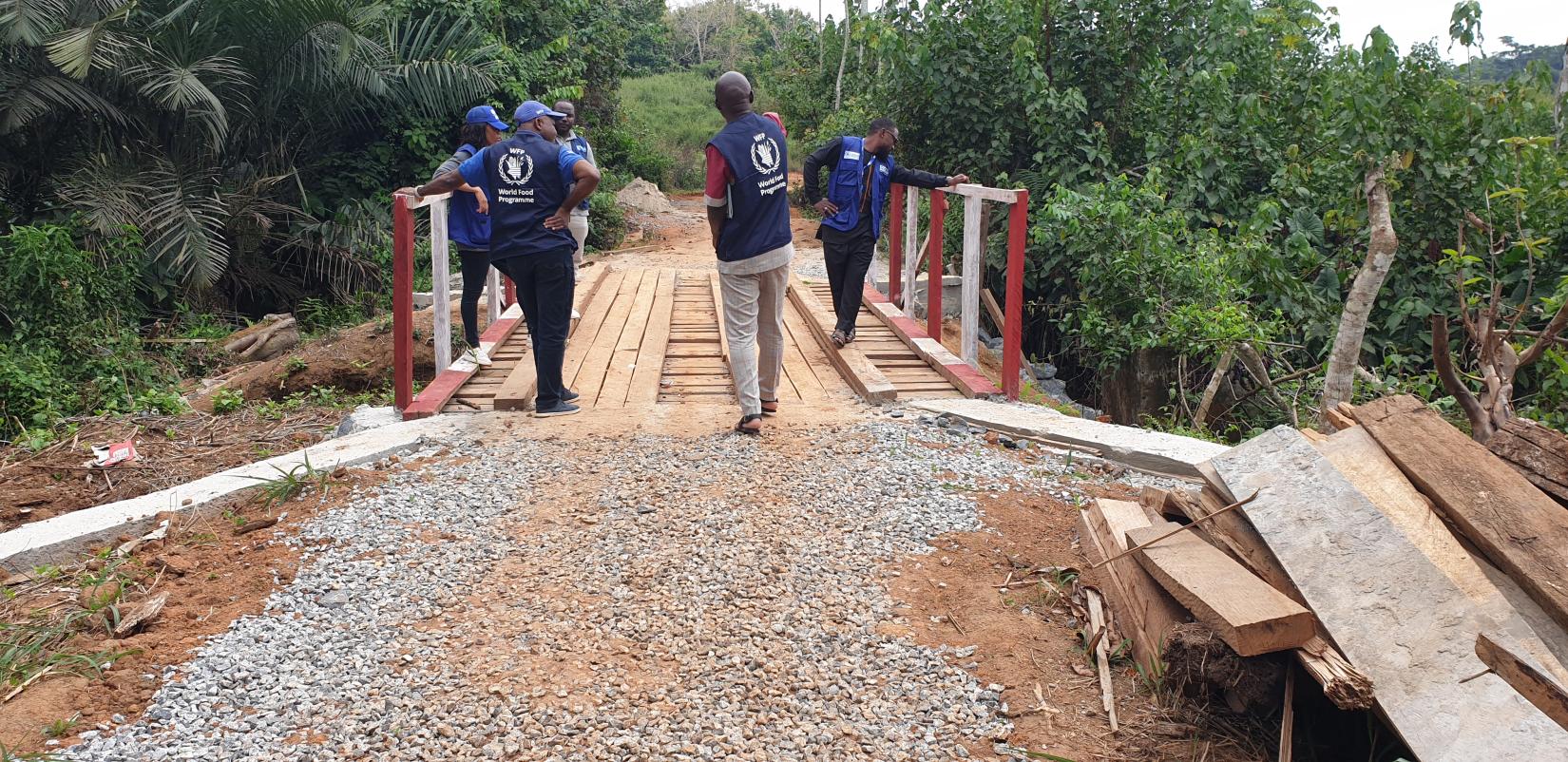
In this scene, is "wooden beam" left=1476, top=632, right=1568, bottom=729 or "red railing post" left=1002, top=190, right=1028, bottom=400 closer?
"wooden beam" left=1476, top=632, right=1568, bottom=729

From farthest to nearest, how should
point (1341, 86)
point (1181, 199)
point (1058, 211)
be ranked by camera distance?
point (1181, 199) → point (1341, 86) → point (1058, 211)

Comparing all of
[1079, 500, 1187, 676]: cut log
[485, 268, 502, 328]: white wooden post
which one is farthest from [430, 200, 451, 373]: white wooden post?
[1079, 500, 1187, 676]: cut log

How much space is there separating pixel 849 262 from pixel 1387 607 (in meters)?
5.19

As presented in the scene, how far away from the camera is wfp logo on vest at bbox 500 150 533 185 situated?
20.3ft

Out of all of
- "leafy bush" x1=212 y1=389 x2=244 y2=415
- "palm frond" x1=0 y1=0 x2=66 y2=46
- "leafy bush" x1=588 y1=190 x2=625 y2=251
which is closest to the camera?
"leafy bush" x1=212 y1=389 x2=244 y2=415

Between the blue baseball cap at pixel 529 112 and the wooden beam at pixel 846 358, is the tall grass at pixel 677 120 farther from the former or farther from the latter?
the blue baseball cap at pixel 529 112

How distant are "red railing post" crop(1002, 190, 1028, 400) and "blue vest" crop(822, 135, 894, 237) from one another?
4.02 ft

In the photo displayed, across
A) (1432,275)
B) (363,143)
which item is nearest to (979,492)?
(1432,275)

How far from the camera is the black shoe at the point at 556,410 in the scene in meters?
6.44

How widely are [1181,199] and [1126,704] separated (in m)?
8.03

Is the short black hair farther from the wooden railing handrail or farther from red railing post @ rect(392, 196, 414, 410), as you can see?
the wooden railing handrail

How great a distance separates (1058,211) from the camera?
8836 mm

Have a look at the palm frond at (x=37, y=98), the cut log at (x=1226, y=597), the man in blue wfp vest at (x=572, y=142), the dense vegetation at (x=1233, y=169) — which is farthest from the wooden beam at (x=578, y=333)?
the palm frond at (x=37, y=98)

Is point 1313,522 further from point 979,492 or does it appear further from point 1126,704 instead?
point 979,492
